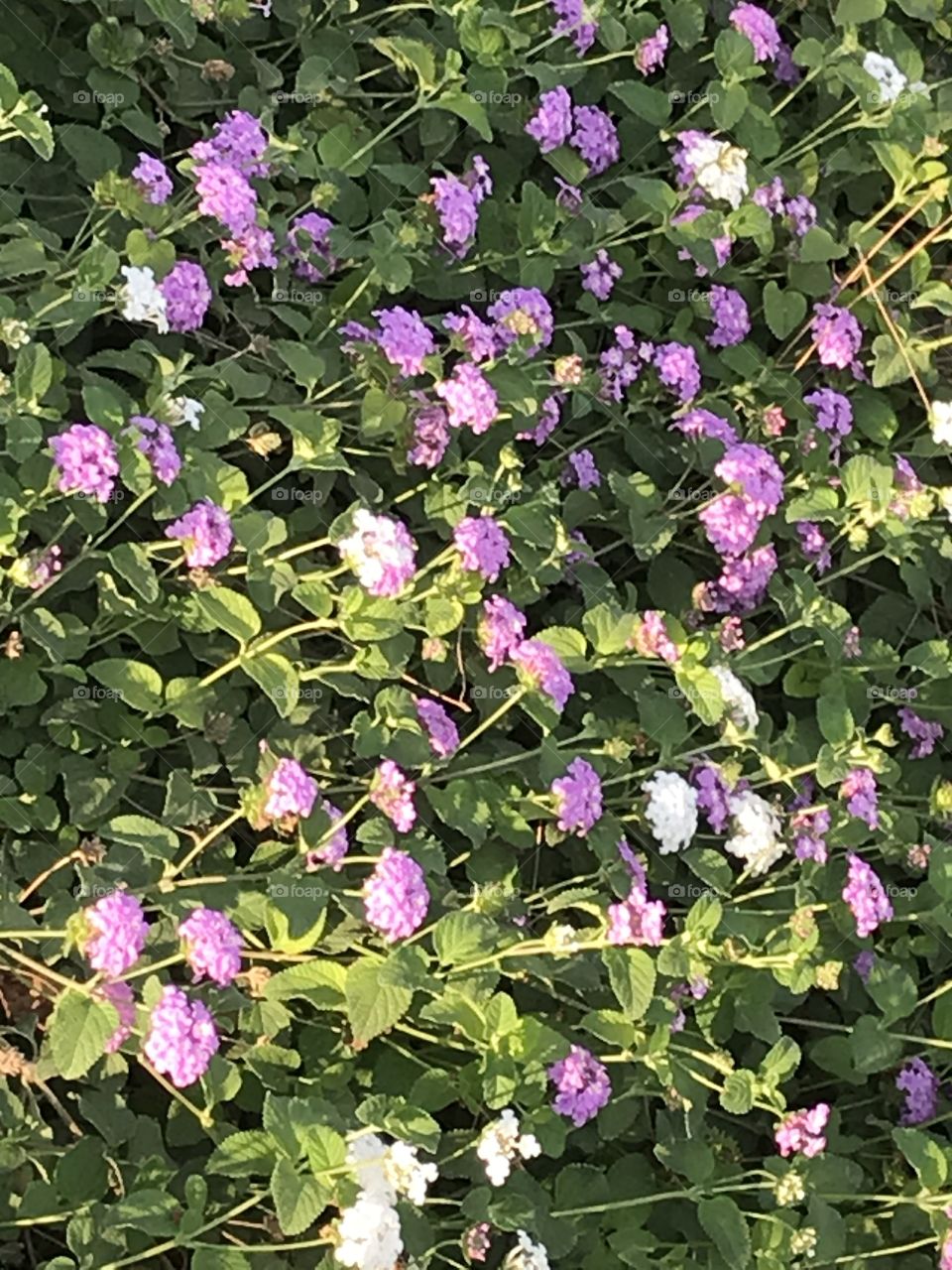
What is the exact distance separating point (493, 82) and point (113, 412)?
95 centimetres

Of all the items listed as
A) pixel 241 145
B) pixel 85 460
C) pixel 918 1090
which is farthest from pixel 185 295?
pixel 918 1090

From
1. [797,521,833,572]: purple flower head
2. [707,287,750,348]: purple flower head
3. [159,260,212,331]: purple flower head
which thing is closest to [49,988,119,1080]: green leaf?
[159,260,212,331]: purple flower head

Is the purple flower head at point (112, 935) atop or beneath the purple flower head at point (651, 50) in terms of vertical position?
beneath

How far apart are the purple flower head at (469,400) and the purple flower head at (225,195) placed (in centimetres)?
37

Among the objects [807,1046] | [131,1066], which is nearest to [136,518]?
[131,1066]

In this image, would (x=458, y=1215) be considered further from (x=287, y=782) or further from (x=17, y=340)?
(x=17, y=340)

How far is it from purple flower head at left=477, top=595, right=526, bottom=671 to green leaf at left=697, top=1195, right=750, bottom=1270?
0.82m

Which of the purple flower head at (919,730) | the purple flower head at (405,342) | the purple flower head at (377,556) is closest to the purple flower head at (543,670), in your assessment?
the purple flower head at (377,556)

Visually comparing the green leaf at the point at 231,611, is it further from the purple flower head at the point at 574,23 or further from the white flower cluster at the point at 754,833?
the purple flower head at the point at 574,23

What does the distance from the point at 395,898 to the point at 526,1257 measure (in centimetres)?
47

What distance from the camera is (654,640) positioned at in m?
2.06

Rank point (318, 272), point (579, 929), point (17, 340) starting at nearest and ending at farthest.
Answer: point (17, 340), point (579, 929), point (318, 272)

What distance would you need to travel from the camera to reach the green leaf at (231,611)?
6.05 feet

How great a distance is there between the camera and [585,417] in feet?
7.82
